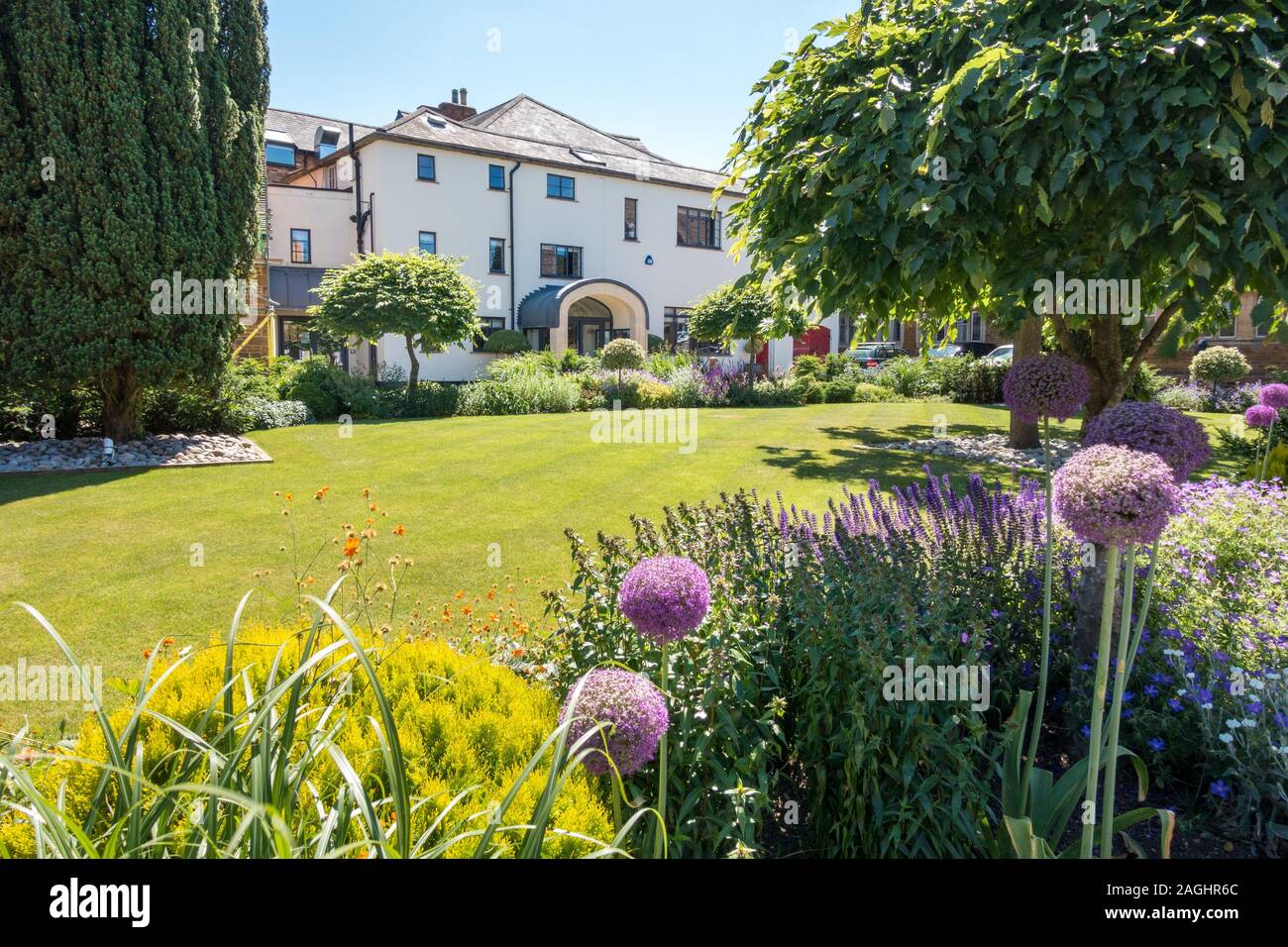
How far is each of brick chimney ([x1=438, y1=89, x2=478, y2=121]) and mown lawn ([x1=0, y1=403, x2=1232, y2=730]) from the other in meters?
25.8

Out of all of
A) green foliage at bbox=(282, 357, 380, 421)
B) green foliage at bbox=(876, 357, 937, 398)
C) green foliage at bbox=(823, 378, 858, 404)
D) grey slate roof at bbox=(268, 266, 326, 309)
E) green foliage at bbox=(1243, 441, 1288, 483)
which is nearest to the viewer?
green foliage at bbox=(1243, 441, 1288, 483)

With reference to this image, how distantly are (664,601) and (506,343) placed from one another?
26659mm

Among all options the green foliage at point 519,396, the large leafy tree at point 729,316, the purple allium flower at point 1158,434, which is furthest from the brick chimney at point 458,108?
the purple allium flower at point 1158,434

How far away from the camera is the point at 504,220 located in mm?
29734

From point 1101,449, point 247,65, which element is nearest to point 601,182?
point 247,65

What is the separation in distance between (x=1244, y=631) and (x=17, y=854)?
4783 mm

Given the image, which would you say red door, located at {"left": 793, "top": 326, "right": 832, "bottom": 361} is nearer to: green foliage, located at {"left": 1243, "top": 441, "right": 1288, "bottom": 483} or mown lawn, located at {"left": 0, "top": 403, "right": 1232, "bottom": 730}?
mown lawn, located at {"left": 0, "top": 403, "right": 1232, "bottom": 730}

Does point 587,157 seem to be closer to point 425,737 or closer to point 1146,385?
point 1146,385

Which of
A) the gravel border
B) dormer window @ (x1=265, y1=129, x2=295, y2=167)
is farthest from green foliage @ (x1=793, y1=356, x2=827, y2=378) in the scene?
dormer window @ (x1=265, y1=129, x2=295, y2=167)

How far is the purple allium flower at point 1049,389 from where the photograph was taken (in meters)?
2.89

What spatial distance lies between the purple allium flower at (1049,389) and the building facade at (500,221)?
2512cm

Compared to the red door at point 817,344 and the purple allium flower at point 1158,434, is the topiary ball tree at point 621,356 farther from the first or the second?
the purple allium flower at point 1158,434

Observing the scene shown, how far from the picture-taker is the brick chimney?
35.2m
